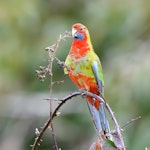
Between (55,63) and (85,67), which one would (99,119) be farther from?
(55,63)

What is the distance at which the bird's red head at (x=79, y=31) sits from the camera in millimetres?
2458

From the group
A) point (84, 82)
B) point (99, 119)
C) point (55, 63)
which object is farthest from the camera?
point (55, 63)

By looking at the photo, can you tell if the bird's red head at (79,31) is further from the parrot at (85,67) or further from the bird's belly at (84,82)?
the bird's belly at (84,82)

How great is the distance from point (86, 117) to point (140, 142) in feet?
4.06

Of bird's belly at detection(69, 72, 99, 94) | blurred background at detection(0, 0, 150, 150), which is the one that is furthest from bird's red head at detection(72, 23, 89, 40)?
blurred background at detection(0, 0, 150, 150)

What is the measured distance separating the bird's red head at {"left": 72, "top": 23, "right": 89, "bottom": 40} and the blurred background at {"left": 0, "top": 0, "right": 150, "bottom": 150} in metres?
4.63

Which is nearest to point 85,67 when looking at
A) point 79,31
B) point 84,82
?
point 84,82

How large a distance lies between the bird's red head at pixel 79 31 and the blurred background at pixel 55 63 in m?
4.63

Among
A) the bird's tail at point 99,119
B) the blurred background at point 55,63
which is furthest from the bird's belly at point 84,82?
the blurred background at point 55,63

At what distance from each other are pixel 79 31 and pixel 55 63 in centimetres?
578

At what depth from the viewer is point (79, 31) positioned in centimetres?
249

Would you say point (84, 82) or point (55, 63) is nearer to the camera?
point (84, 82)

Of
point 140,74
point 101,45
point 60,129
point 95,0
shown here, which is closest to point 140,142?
point 140,74

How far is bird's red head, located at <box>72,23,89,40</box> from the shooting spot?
8.06 ft
